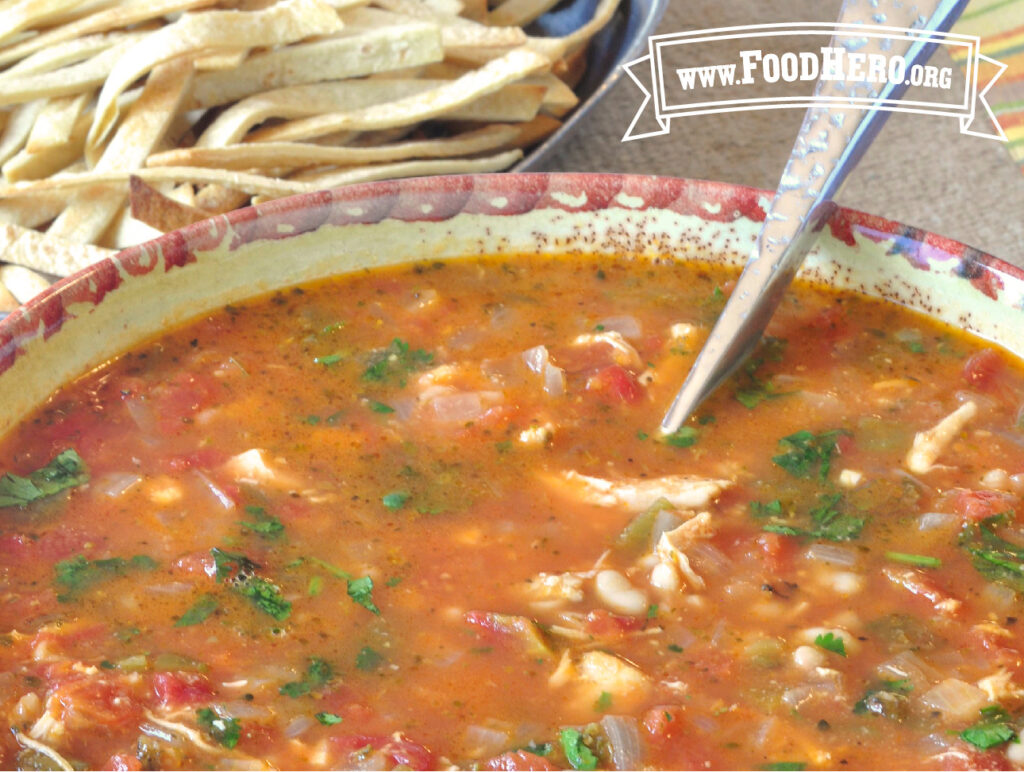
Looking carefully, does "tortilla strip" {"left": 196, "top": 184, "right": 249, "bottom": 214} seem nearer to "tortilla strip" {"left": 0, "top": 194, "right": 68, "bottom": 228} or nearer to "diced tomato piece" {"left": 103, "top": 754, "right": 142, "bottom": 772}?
"tortilla strip" {"left": 0, "top": 194, "right": 68, "bottom": 228}

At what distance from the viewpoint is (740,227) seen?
3.06 m

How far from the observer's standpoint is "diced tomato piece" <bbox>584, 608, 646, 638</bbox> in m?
2.13

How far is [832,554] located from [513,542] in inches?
23.0

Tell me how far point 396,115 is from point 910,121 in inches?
77.2

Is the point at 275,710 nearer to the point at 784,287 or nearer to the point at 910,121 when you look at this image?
the point at 784,287

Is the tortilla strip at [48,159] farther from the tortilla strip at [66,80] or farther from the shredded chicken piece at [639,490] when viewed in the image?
the shredded chicken piece at [639,490]

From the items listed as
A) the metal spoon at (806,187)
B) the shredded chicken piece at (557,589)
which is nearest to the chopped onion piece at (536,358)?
the metal spoon at (806,187)

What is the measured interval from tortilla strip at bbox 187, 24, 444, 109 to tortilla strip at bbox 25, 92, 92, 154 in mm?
332

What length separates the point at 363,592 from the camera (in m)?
2.20

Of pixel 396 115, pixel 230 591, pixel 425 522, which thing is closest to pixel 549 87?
pixel 396 115

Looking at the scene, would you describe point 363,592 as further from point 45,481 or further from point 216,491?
point 45,481

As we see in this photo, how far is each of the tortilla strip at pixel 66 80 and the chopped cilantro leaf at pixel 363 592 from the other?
217 cm

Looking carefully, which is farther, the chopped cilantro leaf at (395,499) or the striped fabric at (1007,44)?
the striped fabric at (1007,44)

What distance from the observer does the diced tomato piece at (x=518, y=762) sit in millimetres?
1877
